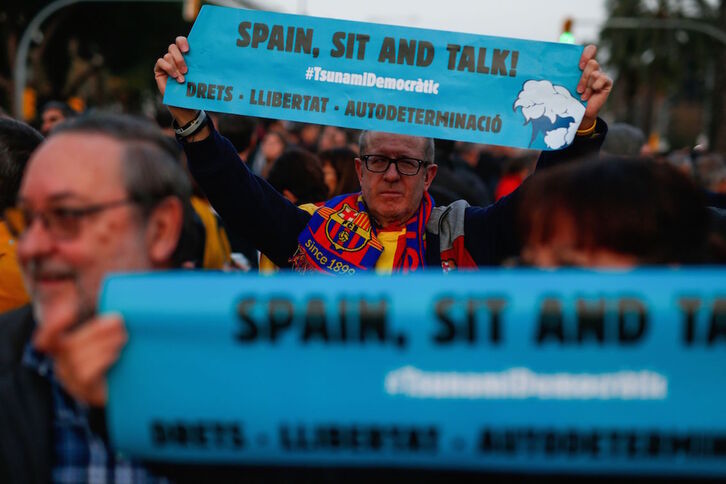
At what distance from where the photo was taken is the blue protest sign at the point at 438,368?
1.42 metres

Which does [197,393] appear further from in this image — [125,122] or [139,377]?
[125,122]

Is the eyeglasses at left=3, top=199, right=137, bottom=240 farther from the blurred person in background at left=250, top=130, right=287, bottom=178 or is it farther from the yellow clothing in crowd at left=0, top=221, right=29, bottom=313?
the blurred person in background at left=250, top=130, right=287, bottom=178

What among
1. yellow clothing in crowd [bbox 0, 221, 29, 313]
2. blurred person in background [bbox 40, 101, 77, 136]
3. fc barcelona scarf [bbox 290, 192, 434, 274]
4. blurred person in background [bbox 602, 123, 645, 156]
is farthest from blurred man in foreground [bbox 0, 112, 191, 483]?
blurred person in background [bbox 40, 101, 77, 136]

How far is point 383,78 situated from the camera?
2.85 meters

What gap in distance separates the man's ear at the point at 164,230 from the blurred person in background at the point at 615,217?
75 centimetres

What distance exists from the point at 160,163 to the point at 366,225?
141 cm

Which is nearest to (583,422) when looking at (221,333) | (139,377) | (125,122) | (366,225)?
(221,333)

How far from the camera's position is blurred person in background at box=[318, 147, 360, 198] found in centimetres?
529

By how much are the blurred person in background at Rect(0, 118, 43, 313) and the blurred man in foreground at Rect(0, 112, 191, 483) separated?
3.63ft

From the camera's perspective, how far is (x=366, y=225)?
320cm

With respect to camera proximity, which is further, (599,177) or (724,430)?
(599,177)

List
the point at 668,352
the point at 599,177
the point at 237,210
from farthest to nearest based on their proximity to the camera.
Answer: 1. the point at 237,210
2. the point at 599,177
3. the point at 668,352

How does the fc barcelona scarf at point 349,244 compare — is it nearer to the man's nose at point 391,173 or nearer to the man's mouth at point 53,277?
the man's nose at point 391,173

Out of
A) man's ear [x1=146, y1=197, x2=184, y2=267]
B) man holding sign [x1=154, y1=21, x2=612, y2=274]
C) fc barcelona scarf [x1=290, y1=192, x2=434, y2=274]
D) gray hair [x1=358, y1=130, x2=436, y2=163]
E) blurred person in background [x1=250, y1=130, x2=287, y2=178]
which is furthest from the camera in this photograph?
blurred person in background [x1=250, y1=130, x2=287, y2=178]
